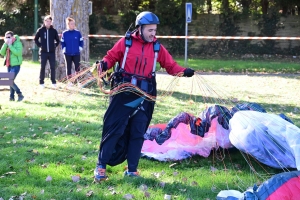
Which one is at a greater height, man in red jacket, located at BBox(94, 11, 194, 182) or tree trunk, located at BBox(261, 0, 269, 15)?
tree trunk, located at BBox(261, 0, 269, 15)

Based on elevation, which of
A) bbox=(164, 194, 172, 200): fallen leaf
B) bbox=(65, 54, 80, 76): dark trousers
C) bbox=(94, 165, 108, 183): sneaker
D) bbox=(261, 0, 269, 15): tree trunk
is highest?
bbox=(261, 0, 269, 15): tree trunk

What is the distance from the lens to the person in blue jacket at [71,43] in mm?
11352

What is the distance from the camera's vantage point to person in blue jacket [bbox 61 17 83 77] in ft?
37.2

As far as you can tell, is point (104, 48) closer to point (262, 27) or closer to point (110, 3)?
point (110, 3)

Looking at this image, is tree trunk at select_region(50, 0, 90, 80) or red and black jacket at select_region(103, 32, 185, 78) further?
tree trunk at select_region(50, 0, 90, 80)

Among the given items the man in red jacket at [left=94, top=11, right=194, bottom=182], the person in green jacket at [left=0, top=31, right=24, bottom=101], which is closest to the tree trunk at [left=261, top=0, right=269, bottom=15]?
the person in green jacket at [left=0, top=31, right=24, bottom=101]

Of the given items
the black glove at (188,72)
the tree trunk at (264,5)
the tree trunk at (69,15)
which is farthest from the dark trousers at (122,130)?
the tree trunk at (264,5)

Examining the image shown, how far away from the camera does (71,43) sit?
1148 centimetres

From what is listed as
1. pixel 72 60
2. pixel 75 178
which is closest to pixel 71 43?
pixel 72 60

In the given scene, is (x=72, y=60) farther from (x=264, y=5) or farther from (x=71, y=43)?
(x=264, y=5)

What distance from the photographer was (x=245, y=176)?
516 cm

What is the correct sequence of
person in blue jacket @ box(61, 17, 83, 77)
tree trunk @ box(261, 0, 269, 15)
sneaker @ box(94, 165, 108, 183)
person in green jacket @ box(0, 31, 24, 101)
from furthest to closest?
tree trunk @ box(261, 0, 269, 15)
person in blue jacket @ box(61, 17, 83, 77)
person in green jacket @ box(0, 31, 24, 101)
sneaker @ box(94, 165, 108, 183)

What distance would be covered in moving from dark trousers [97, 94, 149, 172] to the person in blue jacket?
6947 mm

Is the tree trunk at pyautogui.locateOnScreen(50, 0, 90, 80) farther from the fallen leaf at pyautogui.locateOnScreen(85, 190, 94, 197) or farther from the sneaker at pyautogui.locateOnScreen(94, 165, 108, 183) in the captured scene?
the fallen leaf at pyautogui.locateOnScreen(85, 190, 94, 197)
